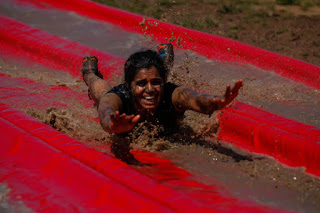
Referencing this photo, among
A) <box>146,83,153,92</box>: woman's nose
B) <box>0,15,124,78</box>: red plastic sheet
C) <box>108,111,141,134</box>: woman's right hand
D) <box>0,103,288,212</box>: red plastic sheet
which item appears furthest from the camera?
<box>0,15,124,78</box>: red plastic sheet

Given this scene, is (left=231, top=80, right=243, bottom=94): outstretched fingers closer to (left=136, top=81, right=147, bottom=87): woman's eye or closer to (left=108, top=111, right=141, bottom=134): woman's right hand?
(left=108, top=111, right=141, bottom=134): woman's right hand

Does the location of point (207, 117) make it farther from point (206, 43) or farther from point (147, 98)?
point (206, 43)

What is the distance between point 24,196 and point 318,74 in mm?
3269

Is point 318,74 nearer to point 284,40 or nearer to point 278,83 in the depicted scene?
point 278,83

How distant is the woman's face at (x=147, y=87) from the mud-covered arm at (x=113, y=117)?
0.15 meters

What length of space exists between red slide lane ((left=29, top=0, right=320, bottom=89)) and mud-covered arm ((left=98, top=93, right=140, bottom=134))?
2349 mm

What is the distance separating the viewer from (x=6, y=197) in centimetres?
250

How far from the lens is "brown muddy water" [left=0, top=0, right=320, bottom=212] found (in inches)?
109

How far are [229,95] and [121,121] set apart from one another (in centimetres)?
66

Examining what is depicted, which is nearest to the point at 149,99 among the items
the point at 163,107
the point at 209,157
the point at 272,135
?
the point at 163,107

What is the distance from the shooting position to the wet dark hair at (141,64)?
3.14 m

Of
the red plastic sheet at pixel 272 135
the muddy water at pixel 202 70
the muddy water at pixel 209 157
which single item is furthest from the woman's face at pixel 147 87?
the muddy water at pixel 202 70

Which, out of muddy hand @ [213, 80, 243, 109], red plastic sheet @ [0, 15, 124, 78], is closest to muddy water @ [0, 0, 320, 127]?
red plastic sheet @ [0, 15, 124, 78]

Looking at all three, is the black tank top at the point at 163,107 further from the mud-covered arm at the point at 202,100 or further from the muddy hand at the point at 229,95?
the muddy hand at the point at 229,95
